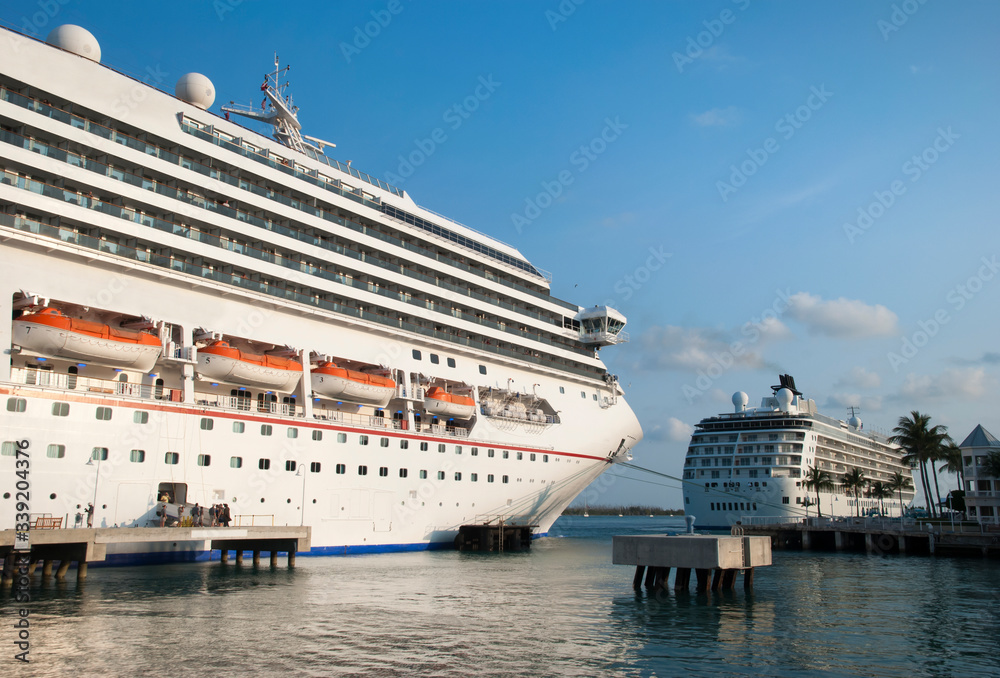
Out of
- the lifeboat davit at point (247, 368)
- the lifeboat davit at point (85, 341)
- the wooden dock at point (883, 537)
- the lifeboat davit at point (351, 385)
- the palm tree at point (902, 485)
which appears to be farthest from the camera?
the palm tree at point (902, 485)

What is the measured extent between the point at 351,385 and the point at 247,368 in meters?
5.05

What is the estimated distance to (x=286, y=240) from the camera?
1296 inches

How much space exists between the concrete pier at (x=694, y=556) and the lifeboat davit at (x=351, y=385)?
1410cm

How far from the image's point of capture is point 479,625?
17.1 meters

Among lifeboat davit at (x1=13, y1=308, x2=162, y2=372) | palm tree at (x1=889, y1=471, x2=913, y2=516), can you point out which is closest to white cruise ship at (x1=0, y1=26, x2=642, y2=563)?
lifeboat davit at (x1=13, y1=308, x2=162, y2=372)

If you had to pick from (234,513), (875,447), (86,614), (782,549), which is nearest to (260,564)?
(234,513)

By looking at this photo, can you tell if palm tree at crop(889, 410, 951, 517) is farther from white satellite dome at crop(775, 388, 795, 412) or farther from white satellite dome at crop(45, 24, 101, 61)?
white satellite dome at crop(45, 24, 101, 61)

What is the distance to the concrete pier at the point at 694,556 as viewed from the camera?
73.1 ft

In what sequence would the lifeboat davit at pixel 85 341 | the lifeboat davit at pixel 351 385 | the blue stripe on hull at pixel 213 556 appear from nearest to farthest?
the lifeboat davit at pixel 85 341, the blue stripe on hull at pixel 213 556, the lifeboat davit at pixel 351 385

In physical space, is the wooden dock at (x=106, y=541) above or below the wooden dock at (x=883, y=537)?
above

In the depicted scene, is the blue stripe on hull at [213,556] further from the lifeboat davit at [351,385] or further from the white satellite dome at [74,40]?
the white satellite dome at [74,40]

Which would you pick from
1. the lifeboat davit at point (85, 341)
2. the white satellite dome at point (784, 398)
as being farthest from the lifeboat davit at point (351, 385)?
the white satellite dome at point (784, 398)

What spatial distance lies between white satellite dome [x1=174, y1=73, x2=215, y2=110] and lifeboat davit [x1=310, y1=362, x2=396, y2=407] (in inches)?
500

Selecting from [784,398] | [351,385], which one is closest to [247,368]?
[351,385]
